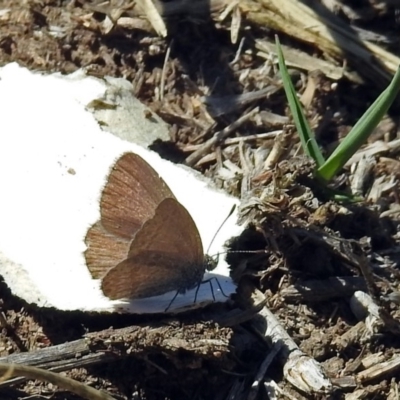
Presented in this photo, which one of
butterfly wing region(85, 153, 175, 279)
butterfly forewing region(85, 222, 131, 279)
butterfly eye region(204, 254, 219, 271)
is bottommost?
butterfly eye region(204, 254, 219, 271)

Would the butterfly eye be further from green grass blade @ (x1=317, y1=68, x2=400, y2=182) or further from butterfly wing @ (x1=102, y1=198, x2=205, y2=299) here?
green grass blade @ (x1=317, y1=68, x2=400, y2=182)

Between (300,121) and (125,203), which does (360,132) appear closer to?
(300,121)

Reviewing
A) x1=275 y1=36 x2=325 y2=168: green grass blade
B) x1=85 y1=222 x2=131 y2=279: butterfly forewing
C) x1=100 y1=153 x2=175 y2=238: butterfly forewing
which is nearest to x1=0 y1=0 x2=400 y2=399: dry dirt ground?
x1=275 y1=36 x2=325 y2=168: green grass blade

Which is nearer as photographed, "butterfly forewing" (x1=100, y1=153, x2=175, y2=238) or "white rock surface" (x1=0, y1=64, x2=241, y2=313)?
"butterfly forewing" (x1=100, y1=153, x2=175, y2=238)

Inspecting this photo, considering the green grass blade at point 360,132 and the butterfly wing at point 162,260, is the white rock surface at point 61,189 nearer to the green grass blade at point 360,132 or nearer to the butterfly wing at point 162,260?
the butterfly wing at point 162,260

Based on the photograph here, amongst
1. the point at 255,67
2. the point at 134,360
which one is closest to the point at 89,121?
the point at 255,67
